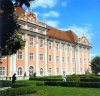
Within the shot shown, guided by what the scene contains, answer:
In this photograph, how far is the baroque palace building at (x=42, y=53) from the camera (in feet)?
180

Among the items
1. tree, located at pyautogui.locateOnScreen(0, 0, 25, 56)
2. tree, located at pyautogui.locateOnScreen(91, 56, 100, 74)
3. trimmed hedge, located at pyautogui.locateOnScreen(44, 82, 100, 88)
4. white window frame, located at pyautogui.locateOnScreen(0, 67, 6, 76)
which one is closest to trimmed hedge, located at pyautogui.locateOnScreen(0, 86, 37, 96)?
tree, located at pyautogui.locateOnScreen(0, 0, 25, 56)

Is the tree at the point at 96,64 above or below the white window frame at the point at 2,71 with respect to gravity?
above

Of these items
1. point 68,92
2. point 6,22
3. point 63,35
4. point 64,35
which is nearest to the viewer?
point 6,22

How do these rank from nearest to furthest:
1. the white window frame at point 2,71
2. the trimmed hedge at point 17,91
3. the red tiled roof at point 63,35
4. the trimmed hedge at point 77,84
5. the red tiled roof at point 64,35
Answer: the trimmed hedge at point 17,91
the trimmed hedge at point 77,84
the white window frame at point 2,71
the red tiled roof at point 63,35
the red tiled roof at point 64,35

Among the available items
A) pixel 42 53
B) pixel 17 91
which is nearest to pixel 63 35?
pixel 42 53

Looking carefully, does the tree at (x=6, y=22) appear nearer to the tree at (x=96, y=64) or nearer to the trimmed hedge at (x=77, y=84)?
the trimmed hedge at (x=77, y=84)

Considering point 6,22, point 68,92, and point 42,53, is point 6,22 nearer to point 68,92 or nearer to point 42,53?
point 68,92

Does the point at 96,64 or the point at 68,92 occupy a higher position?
the point at 96,64

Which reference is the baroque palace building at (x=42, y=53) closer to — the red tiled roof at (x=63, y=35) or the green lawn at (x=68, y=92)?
the red tiled roof at (x=63, y=35)

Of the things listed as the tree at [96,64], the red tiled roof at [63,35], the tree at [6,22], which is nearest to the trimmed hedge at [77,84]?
the tree at [6,22]

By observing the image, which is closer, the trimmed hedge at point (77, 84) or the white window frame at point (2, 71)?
the trimmed hedge at point (77, 84)

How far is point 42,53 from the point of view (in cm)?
6394

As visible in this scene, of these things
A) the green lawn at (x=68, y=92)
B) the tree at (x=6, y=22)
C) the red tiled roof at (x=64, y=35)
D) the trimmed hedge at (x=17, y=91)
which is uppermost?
the red tiled roof at (x=64, y=35)

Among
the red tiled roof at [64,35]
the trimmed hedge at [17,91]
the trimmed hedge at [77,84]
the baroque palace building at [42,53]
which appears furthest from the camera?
the red tiled roof at [64,35]
